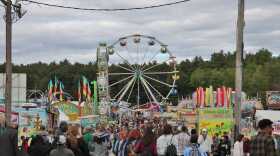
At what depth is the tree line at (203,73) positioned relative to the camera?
11738 cm

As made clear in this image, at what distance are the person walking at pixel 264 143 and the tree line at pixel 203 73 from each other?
299 feet

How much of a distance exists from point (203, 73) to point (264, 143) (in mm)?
122480

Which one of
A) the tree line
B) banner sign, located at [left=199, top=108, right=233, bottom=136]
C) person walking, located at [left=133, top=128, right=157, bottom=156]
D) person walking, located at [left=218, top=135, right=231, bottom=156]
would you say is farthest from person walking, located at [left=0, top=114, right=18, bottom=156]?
the tree line

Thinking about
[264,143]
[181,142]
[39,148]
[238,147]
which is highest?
[264,143]

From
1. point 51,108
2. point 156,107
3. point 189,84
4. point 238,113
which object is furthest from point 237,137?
point 189,84

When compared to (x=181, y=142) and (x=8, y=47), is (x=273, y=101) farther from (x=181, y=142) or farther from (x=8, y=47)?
(x=181, y=142)

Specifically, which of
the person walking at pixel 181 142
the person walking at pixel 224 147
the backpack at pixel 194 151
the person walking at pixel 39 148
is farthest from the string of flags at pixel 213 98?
the person walking at pixel 39 148

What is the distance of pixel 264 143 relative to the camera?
1059 centimetres

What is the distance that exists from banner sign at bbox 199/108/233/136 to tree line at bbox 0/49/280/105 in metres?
70.7

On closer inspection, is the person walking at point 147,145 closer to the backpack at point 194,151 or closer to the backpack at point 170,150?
the backpack at point 170,150

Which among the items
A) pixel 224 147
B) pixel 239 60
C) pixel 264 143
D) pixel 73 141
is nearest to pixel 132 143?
pixel 239 60

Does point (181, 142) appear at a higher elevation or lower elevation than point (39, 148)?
lower

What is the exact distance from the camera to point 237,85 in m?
19.0

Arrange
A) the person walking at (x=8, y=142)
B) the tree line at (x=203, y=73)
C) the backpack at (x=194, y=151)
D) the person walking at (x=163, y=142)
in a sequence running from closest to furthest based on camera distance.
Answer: the person walking at (x=8, y=142) < the backpack at (x=194, y=151) < the person walking at (x=163, y=142) < the tree line at (x=203, y=73)
